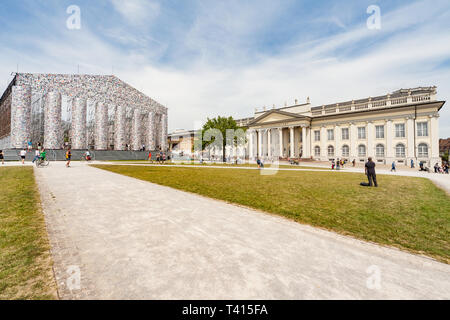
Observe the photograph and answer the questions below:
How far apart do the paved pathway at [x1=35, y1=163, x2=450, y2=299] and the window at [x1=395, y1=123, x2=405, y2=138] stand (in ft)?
167

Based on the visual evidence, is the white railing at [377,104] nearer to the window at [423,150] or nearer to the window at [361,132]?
the window at [361,132]

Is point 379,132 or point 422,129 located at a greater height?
point 379,132

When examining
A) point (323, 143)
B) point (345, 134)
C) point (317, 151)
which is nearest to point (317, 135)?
point (323, 143)

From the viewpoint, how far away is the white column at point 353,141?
46625 millimetres

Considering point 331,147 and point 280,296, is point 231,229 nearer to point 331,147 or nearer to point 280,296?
point 280,296

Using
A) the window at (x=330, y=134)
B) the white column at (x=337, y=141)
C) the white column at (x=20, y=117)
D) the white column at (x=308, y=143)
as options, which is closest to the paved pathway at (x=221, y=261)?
the white column at (x=20, y=117)

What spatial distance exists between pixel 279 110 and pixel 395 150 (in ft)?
96.2

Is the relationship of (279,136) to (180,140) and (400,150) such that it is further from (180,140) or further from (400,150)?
(180,140)

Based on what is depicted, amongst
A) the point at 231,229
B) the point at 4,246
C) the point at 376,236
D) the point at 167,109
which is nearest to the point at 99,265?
the point at 4,246

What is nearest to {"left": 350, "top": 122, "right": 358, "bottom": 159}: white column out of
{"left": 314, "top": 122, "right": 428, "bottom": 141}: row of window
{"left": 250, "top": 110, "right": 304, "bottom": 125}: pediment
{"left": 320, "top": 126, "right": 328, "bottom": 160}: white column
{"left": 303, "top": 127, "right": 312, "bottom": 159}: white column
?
{"left": 314, "top": 122, "right": 428, "bottom": 141}: row of window

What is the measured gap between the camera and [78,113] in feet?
115

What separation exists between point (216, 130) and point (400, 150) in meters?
38.8

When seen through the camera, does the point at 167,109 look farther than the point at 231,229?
Yes
